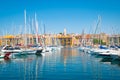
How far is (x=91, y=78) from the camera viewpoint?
24.5m

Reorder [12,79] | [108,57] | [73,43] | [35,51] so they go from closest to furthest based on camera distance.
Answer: [12,79] < [108,57] < [35,51] < [73,43]

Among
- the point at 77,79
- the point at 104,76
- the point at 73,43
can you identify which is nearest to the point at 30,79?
the point at 77,79

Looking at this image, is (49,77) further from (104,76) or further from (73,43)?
(73,43)

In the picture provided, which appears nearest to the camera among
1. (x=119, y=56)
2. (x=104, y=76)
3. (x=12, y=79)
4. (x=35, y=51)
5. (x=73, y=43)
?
(x=12, y=79)

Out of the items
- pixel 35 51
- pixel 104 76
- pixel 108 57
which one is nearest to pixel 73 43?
pixel 35 51

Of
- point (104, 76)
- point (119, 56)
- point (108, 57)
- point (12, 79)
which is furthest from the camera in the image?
point (108, 57)

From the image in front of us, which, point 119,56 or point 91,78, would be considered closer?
point 91,78

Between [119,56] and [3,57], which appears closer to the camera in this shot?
[119,56]

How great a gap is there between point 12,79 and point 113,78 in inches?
346

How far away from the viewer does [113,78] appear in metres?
24.5

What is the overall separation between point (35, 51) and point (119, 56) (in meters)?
27.0

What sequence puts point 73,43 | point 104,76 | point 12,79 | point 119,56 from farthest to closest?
1. point 73,43
2. point 119,56
3. point 104,76
4. point 12,79

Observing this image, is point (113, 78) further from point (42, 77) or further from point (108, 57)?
point (108, 57)

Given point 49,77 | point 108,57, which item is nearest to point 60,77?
point 49,77
